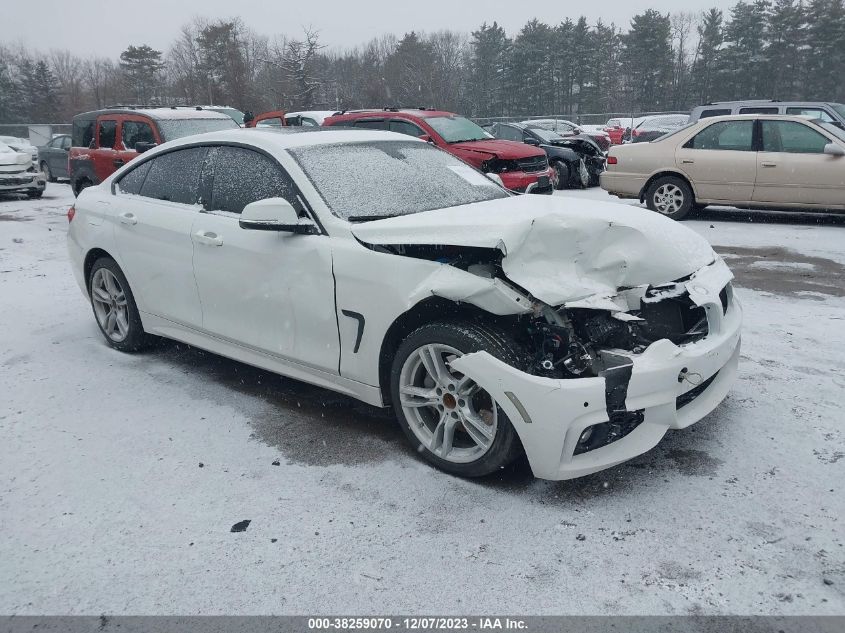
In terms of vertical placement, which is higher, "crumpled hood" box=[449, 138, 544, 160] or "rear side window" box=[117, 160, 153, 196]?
"rear side window" box=[117, 160, 153, 196]

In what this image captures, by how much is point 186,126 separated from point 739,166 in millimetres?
8657

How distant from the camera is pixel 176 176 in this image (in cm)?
462

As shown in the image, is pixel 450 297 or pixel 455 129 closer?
pixel 450 297

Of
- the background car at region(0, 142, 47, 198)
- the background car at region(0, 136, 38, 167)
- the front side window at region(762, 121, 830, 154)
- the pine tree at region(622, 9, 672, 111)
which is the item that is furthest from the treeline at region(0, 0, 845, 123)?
the front side window at region(762, 121, 830, 154)

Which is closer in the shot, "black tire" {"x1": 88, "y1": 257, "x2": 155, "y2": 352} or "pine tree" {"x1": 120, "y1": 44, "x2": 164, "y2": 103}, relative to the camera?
"black tire" {"x1": 88, "y1": 257, "x2": 155, "y2": 352}

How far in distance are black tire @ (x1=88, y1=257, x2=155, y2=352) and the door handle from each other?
105 cm

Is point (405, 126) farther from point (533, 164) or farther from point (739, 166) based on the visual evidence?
point (739, 166)

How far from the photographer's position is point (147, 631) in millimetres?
2322

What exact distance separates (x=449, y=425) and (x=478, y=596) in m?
0.93

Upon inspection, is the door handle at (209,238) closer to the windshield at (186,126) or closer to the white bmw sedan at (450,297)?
the white bmw sedan at (450,297)

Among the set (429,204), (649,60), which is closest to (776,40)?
(649,60)

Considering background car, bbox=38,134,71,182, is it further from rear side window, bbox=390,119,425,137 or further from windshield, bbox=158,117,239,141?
rear side window, bbox=390,119,425,137

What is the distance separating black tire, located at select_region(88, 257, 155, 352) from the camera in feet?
16.2

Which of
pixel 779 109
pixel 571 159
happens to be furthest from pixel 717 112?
pixel 571 159
